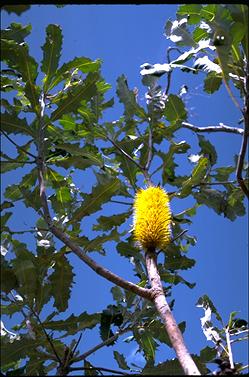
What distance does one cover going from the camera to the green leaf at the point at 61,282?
2.02m

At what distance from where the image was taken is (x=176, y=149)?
2.39 metres

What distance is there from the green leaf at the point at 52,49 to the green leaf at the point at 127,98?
36 cm

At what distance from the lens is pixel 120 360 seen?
2.21m

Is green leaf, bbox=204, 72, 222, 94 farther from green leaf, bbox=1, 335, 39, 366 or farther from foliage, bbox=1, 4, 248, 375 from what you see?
green leaf, bbox=1, 335, 39, 366

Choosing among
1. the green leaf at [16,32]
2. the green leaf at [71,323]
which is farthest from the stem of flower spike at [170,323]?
the green leaf at [16,32]

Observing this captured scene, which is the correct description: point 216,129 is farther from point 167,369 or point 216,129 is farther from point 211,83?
point 167,369

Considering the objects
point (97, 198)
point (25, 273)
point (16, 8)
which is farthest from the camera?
point (97, 198)

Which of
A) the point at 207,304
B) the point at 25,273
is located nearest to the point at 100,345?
the point at 25,273

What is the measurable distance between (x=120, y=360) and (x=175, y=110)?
1198 mm

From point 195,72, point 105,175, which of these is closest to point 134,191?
point 105,175

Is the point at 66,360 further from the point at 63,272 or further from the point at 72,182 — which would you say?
the point at 72,182

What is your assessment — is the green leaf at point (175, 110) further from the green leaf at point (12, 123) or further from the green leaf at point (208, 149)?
the green leaf at point (12, 123)

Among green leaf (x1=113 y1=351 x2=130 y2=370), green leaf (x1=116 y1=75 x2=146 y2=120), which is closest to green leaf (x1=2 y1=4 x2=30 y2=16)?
green leaf (x1=116 y1=75 x2=146 y2=120)

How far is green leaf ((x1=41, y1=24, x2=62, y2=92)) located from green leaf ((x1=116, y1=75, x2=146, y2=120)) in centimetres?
36
